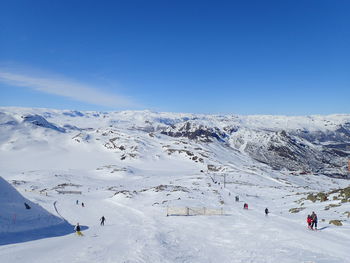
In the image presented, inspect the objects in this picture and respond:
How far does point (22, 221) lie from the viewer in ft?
120

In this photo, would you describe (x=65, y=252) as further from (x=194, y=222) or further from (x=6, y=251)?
(x=194, y=222)

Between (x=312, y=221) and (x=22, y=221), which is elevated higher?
(x=312, y=221)

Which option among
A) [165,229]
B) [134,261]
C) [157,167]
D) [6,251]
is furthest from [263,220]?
[157,167]

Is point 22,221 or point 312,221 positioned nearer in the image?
point 312,221

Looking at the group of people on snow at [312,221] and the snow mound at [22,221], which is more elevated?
the group of people on snow at [312,221]

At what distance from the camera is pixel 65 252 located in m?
25.7

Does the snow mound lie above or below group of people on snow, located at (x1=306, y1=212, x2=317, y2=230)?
below

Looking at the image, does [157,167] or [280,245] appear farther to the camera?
[157,167]

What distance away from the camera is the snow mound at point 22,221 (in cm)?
3242

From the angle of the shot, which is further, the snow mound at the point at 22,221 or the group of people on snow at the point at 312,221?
the snow mound at the point at 22,221

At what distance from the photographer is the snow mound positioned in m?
32.4

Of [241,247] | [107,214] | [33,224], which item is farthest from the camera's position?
Answer: [107,214]

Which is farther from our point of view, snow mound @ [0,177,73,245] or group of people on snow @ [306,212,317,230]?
snow mound @ [0,177,73,245]

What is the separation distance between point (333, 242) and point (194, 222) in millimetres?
21177
